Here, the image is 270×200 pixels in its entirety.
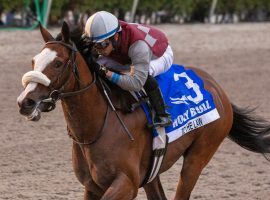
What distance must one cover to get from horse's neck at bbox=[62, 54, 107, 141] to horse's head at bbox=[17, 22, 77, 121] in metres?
0.12

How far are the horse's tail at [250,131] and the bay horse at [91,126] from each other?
0.71m

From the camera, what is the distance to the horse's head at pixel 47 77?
4414 mm

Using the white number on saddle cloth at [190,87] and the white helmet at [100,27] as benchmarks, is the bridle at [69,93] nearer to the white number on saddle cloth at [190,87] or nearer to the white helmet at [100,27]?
the white helmet at [100,27]

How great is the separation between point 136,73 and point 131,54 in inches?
4.9

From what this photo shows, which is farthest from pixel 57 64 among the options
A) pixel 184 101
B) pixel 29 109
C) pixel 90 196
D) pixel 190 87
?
pixel 190 87

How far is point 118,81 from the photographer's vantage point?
4.99 meters

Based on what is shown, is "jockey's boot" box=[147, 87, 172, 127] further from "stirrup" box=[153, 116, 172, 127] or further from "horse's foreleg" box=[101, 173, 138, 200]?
"horse's foreleg" box=[101, 173, 138, 200]

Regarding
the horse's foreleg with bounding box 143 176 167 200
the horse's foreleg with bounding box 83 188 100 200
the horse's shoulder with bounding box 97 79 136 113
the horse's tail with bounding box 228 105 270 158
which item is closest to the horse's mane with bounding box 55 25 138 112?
the horse's shoulder with bounding box 97 79 136 113

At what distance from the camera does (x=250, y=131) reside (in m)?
6.27

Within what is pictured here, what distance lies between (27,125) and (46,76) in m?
4.62

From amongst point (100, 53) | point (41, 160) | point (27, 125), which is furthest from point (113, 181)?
point (27, 125)

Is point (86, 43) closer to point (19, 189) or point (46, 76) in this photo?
point (46, 76)

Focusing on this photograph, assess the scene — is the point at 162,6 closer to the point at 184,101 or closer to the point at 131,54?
the point at 184,101

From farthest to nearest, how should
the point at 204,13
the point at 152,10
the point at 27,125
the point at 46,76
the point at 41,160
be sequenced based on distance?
the point at 204,13
the point at 152,10
the point at 27,125
the point at 41,160
the point at 46,76
